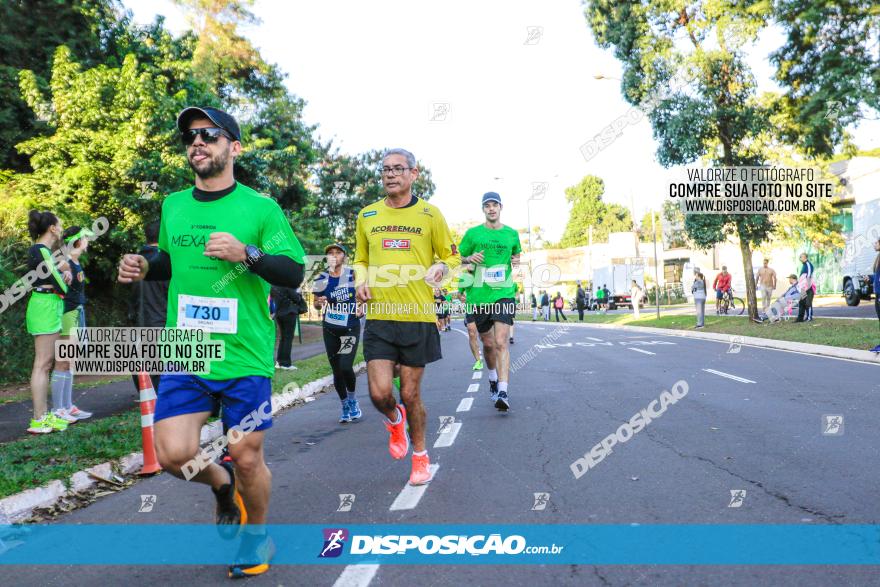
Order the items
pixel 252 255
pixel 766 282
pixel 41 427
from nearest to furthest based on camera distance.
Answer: pixel 252 255
pixel 41 427
pixel 766 282

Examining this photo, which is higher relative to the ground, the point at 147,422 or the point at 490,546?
the point at 147,422

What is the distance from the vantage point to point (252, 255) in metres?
3.04

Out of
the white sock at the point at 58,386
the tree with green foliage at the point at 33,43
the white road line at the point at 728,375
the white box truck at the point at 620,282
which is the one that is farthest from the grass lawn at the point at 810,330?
the white box truck at the point at 620,282

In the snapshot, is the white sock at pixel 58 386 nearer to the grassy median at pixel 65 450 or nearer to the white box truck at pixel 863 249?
the grassy median at pixel 65 450

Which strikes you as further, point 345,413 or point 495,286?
point 495,286

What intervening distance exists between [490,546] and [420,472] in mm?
1330

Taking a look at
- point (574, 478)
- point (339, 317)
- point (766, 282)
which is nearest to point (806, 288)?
point (766, 282)

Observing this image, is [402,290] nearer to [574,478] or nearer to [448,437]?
[574,478]

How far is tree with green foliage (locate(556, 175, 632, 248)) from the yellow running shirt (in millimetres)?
111981

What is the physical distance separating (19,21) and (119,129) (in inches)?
206

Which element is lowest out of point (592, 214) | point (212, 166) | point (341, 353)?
point (341, 353)

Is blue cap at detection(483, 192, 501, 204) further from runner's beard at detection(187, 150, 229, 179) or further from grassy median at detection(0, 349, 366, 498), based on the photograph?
runner's beard at detection(187, 150, 229, 179)

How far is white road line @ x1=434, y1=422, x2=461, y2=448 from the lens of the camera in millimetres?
6106

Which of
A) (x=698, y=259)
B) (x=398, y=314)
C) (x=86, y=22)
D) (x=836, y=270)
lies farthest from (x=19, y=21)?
(x=698, y=259)
